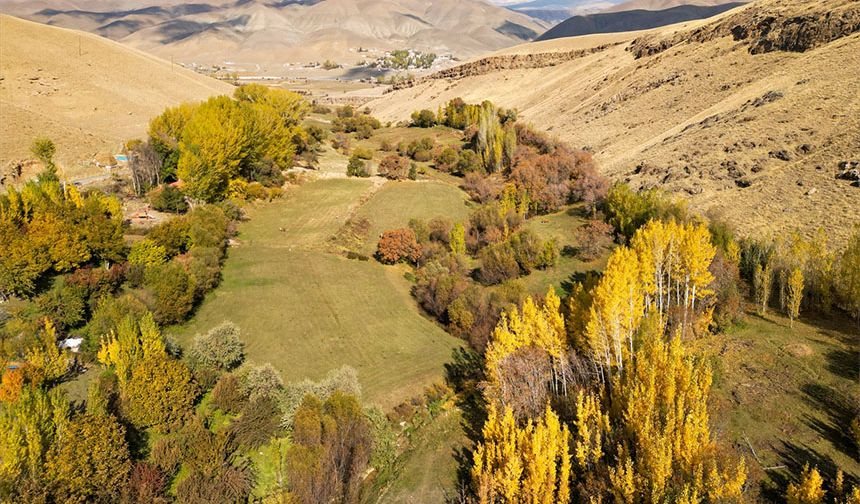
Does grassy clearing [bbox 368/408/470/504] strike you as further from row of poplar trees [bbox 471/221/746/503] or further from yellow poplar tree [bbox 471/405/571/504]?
yellow poplar tree [bbox 471/405/571/504]

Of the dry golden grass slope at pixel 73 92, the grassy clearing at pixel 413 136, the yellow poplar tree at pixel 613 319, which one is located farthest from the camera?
the grassy clearing at pixel 413 136

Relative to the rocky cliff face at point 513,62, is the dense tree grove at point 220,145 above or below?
below

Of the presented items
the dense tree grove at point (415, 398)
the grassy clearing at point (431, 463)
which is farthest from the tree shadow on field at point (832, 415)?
the grassy clearing at point (431, 463)

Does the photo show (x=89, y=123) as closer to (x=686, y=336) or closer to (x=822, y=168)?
(x=686, y=336)

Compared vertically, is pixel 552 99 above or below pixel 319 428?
above

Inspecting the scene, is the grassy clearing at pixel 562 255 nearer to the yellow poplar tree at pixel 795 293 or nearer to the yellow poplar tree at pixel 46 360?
the yellow poplar tree at pixel 795 293

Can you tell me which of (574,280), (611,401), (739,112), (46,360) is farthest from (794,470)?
(739,112)

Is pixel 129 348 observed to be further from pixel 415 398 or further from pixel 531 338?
pixel 531 338

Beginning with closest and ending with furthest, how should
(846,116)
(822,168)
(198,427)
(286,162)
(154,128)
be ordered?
(198,427)
(822,168)
(846,116)
(154,128)
(286,162)

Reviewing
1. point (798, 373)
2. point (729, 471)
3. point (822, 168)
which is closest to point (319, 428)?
point (729, 471)
